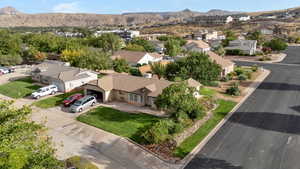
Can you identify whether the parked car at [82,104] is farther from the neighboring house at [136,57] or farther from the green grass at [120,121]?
the neighboring house at [136,57]

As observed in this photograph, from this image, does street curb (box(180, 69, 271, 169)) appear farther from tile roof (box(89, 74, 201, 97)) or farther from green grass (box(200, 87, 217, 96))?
tile roof (box(89, 74, 201, 97))

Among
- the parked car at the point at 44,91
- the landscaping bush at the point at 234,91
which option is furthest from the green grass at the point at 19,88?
the landscaping bush at the point at 234,91

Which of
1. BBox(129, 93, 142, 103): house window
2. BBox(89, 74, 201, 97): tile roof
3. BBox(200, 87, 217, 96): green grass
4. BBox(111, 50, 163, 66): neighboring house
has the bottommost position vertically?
BBox(200, 87, 217, 96): green grass

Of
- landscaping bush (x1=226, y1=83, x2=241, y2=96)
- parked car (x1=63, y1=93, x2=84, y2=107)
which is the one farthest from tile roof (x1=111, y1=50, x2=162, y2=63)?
landscaping bush (x1=226, y1=83, x2=241, y2=96)

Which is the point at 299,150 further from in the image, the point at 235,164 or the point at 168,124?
the point at 168,124

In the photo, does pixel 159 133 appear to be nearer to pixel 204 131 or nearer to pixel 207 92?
pixel 204 131

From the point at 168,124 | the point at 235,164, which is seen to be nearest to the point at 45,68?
the point at 168,124
